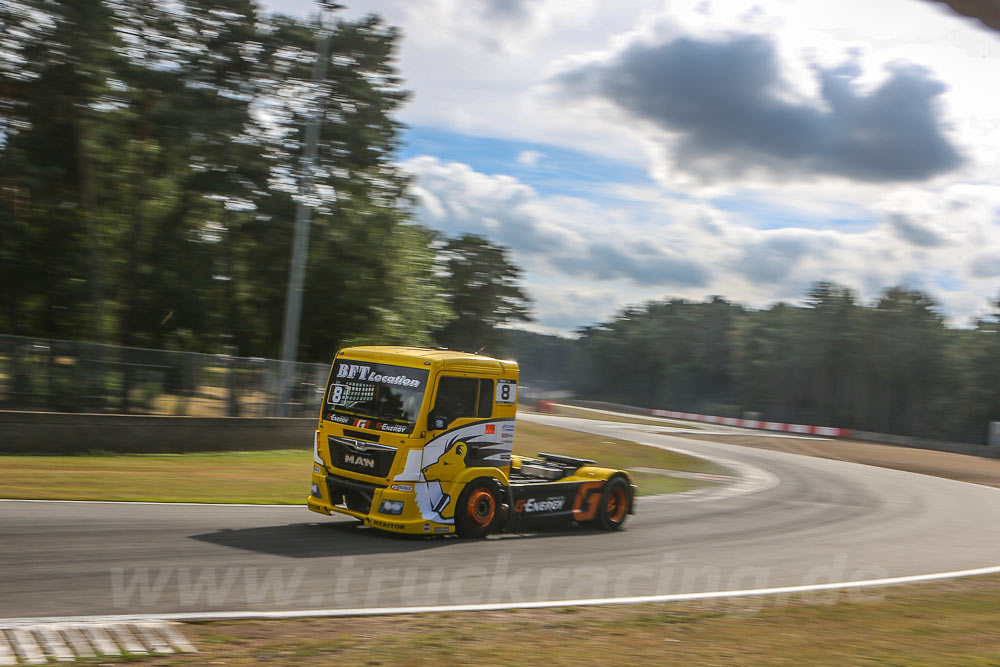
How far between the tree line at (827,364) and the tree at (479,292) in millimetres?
9540

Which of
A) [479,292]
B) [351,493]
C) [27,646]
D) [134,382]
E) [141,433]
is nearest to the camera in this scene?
[27,646]

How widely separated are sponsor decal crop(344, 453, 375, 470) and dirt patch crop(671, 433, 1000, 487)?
28537mm

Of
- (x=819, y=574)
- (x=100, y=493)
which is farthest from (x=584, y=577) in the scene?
(x=100, y=493)

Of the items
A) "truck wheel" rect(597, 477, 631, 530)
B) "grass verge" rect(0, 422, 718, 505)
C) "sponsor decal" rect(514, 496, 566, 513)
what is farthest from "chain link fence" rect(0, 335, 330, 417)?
"truck wheel" rect(597, 477, 631, 530)

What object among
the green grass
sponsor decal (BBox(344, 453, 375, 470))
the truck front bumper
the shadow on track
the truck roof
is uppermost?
the truck roof

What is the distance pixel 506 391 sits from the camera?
44.2 ft

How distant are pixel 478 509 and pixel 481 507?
70 mm

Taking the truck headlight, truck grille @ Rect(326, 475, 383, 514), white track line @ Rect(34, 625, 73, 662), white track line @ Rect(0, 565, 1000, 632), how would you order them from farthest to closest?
truck grille @ Rect(326, 475, 383, 514) < the truck headlight < white track line @ Rect(0, 565, 1000, 632) < white track line @ Rect(34, 625, 73, 662)

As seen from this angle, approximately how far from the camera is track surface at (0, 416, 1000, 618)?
8.40 meters

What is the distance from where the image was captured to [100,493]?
14438 mm

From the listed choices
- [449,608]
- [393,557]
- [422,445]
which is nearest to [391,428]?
[422,445]

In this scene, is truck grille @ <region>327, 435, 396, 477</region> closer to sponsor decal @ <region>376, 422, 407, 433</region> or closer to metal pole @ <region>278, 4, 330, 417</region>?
sponsor decal @ <region>376, 422, 407, 433</region>

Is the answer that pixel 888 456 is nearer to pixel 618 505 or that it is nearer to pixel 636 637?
pixel 618 505

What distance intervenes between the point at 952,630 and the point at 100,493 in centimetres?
1199
